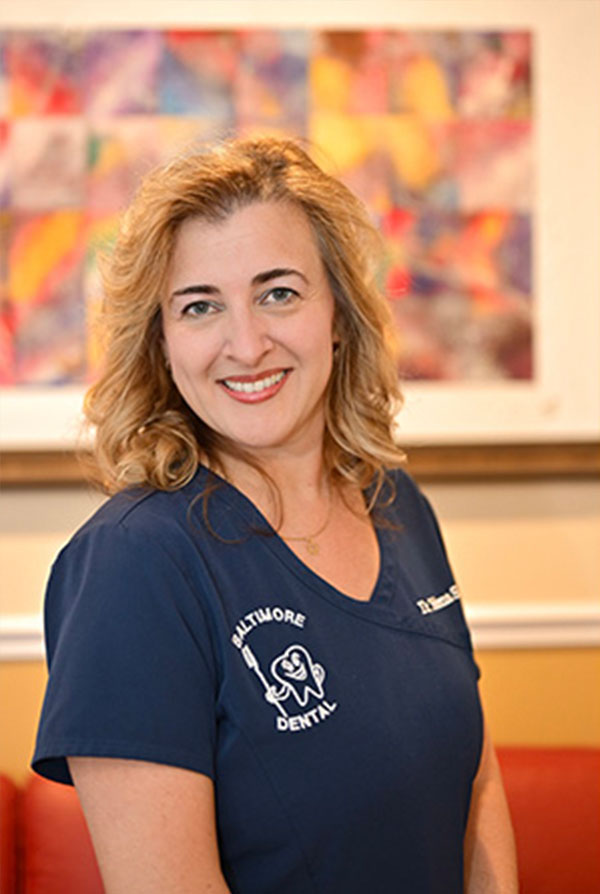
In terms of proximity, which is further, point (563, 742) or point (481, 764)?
point (563, 742)

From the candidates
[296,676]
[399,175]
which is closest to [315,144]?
[399,175]

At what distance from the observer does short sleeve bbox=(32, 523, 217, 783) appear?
47.4 inches

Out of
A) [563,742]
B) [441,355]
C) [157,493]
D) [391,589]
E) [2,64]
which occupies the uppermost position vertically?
[2,64]

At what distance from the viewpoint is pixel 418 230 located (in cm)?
226


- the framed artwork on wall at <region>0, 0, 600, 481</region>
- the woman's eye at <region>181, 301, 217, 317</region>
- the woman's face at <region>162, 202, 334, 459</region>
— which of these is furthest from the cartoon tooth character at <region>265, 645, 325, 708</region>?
the framed artwork on wall at <region>0, 0, 600, 481</region>

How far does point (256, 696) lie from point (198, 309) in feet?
1.57

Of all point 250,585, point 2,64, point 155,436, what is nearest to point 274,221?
point 155,436

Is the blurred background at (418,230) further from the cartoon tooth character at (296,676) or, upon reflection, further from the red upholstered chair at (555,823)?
the cartoon tooth character at (296,676)

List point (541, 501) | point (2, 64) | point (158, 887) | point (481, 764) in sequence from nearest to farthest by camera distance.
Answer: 1. point (158, 887)
2. point (481, 764)
3. point (2, 64)
4. point (541, 501)

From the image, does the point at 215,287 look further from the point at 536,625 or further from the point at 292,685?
the point at 536,625

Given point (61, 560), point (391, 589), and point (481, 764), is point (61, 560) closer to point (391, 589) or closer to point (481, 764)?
point (391, 589)

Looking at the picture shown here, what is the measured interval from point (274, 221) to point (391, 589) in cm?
51

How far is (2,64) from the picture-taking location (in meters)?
2.17

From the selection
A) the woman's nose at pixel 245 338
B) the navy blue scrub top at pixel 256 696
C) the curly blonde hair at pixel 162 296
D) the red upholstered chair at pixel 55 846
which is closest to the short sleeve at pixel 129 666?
the navy blue scrub top at pixel 256 696
